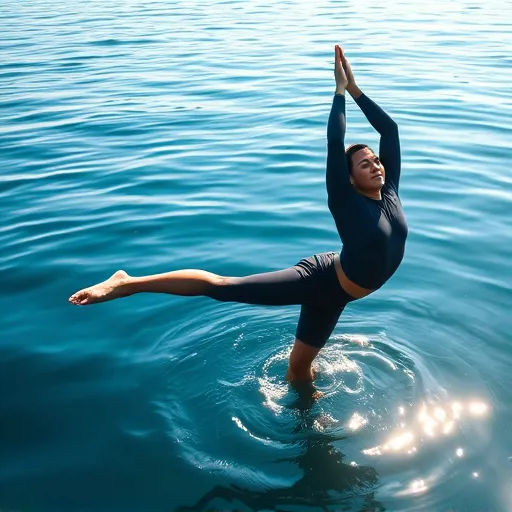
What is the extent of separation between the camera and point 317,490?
18.5ft

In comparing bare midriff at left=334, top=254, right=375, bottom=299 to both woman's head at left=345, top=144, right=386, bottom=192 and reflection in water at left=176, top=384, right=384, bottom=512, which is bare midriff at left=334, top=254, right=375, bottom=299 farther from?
reflection in water at left=176, top=384, right=384, bottom=512

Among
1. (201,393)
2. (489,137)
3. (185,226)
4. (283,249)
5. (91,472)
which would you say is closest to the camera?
(91,472)

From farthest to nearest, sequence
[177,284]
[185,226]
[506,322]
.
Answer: [185,226]
[506,322]
[177,284]

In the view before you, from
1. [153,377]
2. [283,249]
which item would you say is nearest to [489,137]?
[283,249]

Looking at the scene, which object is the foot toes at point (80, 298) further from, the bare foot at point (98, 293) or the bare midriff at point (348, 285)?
the bare midriff at point (348, 285)

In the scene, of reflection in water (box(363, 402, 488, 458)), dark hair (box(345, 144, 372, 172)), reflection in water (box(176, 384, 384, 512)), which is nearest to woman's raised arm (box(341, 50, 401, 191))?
dark hair (box(345, 144, 372, 172))

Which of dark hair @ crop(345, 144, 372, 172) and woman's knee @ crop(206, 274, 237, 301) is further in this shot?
dark hair @ crop(345, 144, 372, 172)

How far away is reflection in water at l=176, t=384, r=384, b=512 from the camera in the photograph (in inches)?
216

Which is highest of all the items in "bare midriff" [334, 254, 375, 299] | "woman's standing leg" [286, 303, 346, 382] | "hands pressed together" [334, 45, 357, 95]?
"hands pressed together" [334, 45, 357, 95]

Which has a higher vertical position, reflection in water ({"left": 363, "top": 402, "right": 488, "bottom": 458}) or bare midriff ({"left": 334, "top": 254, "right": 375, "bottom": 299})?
bare midriff ({"left": 334, "top": 254, "right": 375, "bottom": 299})

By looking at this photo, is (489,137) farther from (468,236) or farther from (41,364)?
(41,364)

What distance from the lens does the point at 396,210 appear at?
6520 mm

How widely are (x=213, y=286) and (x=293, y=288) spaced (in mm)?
646

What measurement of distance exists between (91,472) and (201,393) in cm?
130
